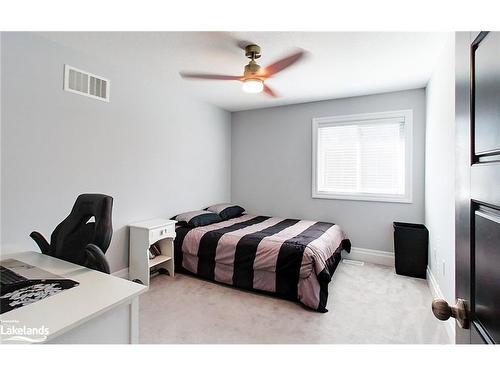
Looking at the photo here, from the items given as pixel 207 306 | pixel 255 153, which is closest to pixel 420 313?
pixel 207 306

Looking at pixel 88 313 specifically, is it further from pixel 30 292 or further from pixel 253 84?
pixel 253 84

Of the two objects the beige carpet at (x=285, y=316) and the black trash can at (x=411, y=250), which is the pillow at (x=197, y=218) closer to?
the beige carpet at (x=285, y=316)

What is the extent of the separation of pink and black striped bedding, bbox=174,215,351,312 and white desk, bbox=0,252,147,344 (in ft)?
5.45

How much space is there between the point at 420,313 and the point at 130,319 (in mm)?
2469

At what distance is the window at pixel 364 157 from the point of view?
346cm

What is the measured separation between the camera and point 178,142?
3.59m

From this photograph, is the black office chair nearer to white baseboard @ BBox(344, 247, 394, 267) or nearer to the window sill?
the window sill

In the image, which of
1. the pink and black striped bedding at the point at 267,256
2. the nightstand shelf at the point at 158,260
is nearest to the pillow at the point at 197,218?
the pink and black striped bedding at the point at 267,256

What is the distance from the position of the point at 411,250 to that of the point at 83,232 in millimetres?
3506

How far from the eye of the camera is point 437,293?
7.98 feet

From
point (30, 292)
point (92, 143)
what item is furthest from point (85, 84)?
point (30, 292)

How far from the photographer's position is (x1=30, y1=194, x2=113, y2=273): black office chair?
140 centimetres
